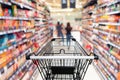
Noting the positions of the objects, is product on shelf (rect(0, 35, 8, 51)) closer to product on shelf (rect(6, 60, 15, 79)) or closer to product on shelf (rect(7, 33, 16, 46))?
product on shelf (rect(7, 33, 16, 46))

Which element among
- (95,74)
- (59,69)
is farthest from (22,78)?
(95,74)

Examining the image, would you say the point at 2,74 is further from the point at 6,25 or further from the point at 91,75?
the point at 91,75

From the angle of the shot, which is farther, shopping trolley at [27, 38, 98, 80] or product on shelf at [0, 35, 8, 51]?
product on shelf at [0, 35, 8, 51]

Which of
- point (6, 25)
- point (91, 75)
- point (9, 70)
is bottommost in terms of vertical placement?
point (91, 75)

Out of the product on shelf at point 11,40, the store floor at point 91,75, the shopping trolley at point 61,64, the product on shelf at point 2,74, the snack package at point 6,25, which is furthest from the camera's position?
the store floor at point 91,75

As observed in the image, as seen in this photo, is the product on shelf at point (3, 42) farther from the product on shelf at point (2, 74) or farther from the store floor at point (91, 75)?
the store floor at point (91, 75)

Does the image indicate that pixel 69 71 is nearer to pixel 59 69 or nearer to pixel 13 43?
pixel 59 69

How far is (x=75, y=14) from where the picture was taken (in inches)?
941

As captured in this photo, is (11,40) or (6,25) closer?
(6,25)

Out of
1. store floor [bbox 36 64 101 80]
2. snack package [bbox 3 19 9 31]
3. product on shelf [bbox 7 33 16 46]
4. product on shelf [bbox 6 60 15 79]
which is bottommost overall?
store floor [bbox 36 64 101 80]

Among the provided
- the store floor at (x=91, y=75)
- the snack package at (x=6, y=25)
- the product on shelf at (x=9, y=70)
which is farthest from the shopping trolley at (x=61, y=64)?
the store floor at (x=91, y=75)

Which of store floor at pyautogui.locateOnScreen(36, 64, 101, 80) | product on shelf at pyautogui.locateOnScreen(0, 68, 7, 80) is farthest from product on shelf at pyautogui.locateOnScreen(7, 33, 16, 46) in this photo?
store floor at pyautogui.locateOnScreen(36, 64, 101, 80)

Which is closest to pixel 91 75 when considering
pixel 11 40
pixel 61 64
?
pixel 61 64

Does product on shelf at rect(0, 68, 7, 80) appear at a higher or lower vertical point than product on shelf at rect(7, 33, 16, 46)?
lower
